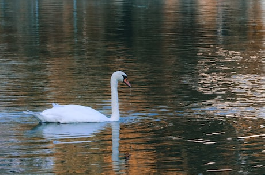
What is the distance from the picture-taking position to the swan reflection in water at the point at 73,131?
626 inches

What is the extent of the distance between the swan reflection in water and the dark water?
20 millimetres

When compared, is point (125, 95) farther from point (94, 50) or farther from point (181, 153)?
point (94, 50)

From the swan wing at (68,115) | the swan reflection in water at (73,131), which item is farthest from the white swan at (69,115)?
the swan reflection in water at (73,131)

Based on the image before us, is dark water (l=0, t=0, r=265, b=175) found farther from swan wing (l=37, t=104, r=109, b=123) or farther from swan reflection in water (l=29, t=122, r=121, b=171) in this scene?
swan wing (l=37, t=104, r=109, b=123)

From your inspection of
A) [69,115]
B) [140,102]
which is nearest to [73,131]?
[69,115]

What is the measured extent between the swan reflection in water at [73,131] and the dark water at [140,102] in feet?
0.07

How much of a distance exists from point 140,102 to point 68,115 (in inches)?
132

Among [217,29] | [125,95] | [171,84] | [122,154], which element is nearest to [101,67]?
[171,84]

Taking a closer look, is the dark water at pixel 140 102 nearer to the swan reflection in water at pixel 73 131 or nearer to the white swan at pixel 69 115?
the swan reflection in water at pixel 73 131

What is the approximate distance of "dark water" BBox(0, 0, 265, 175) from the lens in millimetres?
13984

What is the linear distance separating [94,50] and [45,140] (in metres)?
20.7

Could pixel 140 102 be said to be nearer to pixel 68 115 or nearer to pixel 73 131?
pixel 68 115

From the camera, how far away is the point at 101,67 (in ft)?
95.4

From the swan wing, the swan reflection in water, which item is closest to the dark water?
the swan reflection in water
